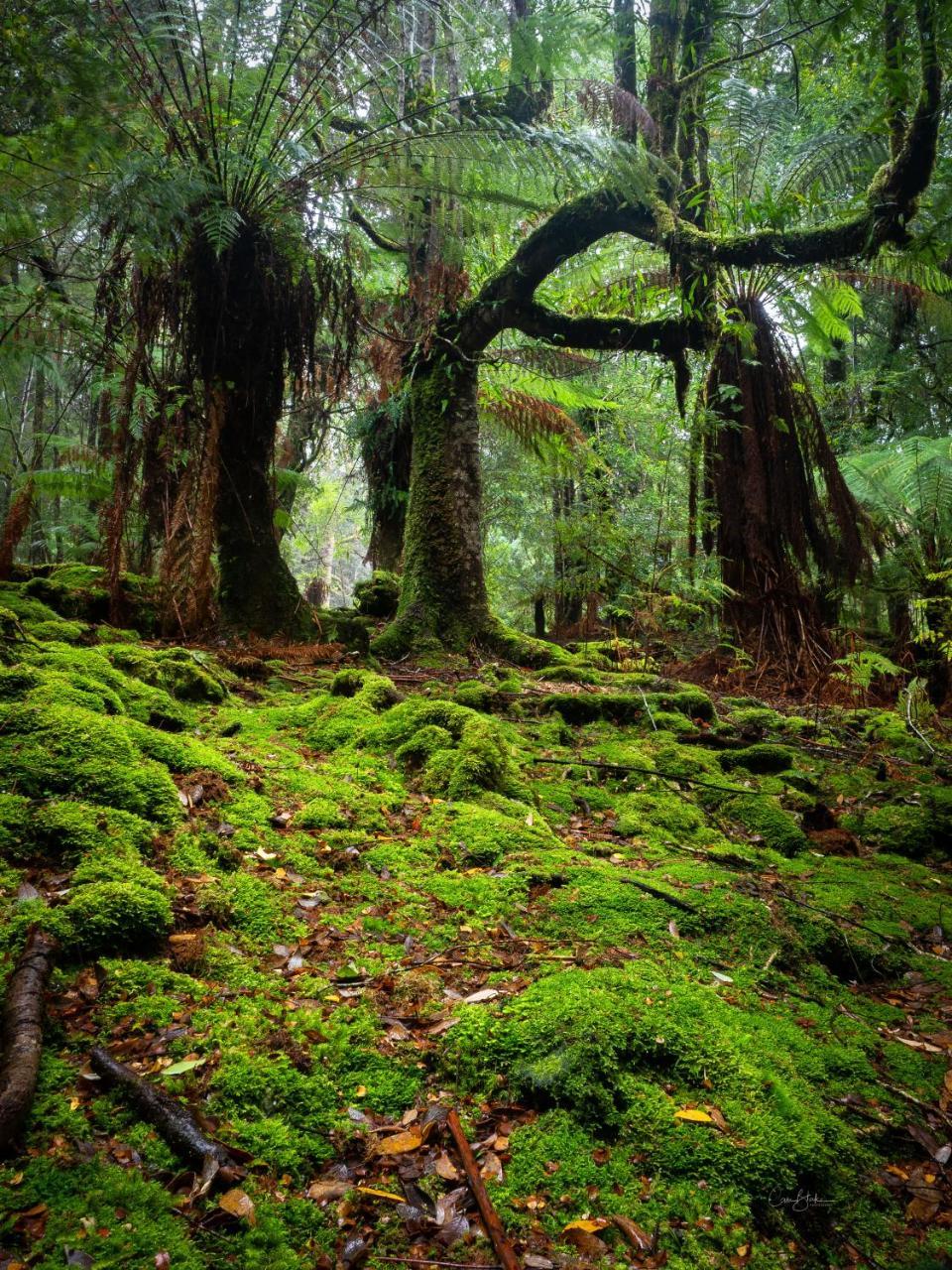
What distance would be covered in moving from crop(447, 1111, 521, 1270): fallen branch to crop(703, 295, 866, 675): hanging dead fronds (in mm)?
5812

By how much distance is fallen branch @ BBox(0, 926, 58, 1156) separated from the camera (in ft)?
3.92

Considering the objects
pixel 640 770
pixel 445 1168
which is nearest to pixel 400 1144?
pixel 445 1168

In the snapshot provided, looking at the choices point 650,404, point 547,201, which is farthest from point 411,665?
point 650,404

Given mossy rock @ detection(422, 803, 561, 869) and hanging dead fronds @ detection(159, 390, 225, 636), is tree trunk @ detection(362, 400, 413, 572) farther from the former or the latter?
mossy rock @ detection(422, 803, 561, 869)

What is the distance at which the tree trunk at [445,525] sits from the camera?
233 inches

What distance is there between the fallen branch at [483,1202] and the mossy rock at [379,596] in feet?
19.7

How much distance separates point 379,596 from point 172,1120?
622cm

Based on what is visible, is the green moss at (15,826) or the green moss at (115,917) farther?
the green moss at (15,826)

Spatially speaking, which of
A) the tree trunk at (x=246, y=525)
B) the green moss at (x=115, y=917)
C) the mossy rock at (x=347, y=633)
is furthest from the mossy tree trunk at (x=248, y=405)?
the green moss at (x=115, y=917)

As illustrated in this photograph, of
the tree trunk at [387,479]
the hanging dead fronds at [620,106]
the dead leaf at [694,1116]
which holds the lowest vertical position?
the dead leaf at [694,1116]

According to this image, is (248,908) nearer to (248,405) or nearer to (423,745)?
(423,745)

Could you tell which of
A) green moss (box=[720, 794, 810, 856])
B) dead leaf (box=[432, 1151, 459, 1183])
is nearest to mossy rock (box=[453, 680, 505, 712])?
green moss (box=[720, 794, 810, 856])

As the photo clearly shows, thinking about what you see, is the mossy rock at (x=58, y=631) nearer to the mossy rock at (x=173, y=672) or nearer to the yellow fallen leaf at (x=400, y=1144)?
the mossy rock at (x=173, y=672)

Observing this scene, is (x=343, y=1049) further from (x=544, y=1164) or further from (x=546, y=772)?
(x=546, y=772)
